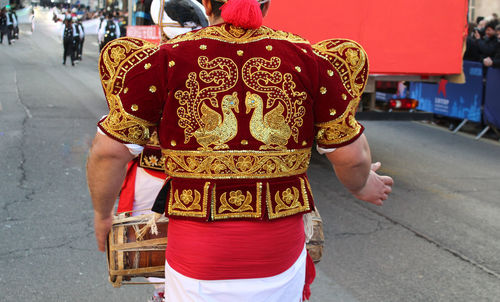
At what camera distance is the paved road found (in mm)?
4223

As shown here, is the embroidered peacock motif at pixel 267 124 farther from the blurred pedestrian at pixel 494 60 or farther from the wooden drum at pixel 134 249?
the blurred pedestrian at pixel 494 60

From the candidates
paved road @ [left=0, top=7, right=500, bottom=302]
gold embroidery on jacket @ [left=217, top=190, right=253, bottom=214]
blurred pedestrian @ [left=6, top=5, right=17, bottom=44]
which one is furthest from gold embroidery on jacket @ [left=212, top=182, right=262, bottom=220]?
blurred pedestrian @ [left=6, top=5, right=17, bottom=44]

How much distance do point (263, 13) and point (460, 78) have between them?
21.0 ft

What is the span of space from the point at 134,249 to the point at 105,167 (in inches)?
18.8

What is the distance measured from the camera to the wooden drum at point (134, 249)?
2.27 metres

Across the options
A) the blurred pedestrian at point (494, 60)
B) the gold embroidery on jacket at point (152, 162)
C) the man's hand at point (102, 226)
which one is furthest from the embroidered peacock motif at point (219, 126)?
the blurred pedestrian at point (494, 60)

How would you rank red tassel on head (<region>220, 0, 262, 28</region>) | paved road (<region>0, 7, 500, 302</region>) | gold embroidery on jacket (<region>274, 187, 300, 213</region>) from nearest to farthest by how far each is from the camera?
red tassel on head (<region>220, 0, 262, 28</region>) < gold embroidery on jacket (<region>274, 187, 300, 213</region>) < paved road (<region>0, 7, 500, 302</region>)

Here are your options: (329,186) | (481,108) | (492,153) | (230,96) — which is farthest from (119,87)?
(481,108)

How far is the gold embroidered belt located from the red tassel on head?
1.28ft

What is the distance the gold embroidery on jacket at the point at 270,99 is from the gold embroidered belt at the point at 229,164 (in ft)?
0.14

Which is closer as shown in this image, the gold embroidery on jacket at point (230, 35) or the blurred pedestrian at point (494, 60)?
the gold embroidery on jacket at point (230, 35)

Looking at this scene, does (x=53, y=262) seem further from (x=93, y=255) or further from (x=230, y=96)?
(x=230, y=96)

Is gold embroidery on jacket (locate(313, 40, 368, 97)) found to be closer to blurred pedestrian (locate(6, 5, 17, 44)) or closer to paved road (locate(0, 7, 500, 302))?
paved road (locate(0, 7, 500, 302))

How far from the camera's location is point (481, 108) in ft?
36.0
